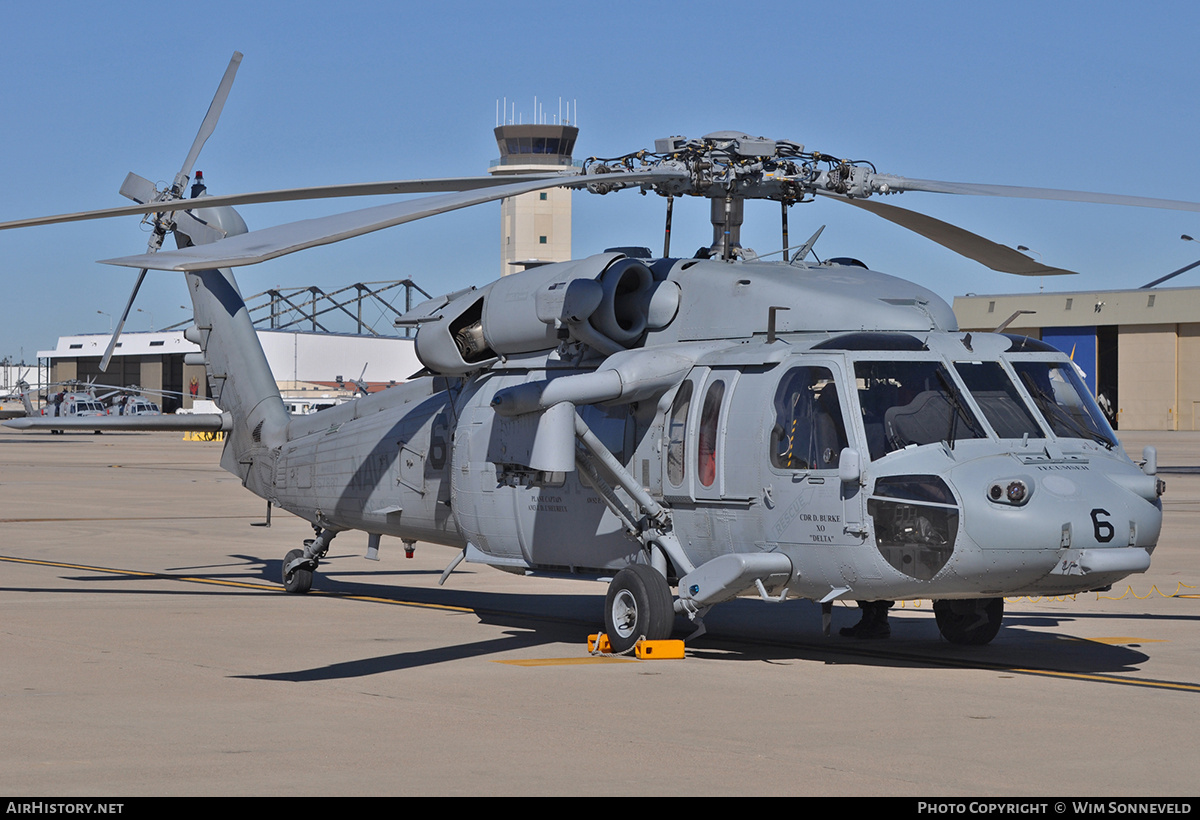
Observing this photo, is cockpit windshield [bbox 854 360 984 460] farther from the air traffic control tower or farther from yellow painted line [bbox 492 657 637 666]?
the air traffic control tower

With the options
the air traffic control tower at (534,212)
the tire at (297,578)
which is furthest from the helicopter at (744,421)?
the air traffic control tower at (534,212)

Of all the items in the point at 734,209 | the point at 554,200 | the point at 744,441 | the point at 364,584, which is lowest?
the point at 364,584

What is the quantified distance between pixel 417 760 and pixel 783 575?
150 inches

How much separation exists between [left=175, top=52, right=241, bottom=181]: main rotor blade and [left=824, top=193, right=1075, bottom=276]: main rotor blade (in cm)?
700

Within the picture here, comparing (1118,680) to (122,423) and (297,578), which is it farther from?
(122,423)

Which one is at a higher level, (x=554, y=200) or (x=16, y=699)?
(x=554, y=200)

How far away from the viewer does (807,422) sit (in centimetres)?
1054

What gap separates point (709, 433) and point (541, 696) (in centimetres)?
260

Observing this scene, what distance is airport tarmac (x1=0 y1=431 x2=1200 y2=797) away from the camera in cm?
720

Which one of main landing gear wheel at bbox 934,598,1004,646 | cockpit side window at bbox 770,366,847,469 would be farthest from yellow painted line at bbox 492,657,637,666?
main landing gear wheel at bbox 934,598,1004,646

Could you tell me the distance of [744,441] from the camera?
10.9 meters

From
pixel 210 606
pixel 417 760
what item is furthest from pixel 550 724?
pixel 210 606

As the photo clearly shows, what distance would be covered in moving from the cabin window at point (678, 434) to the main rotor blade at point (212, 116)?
677 cm

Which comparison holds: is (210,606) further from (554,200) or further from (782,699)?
(554,200)
